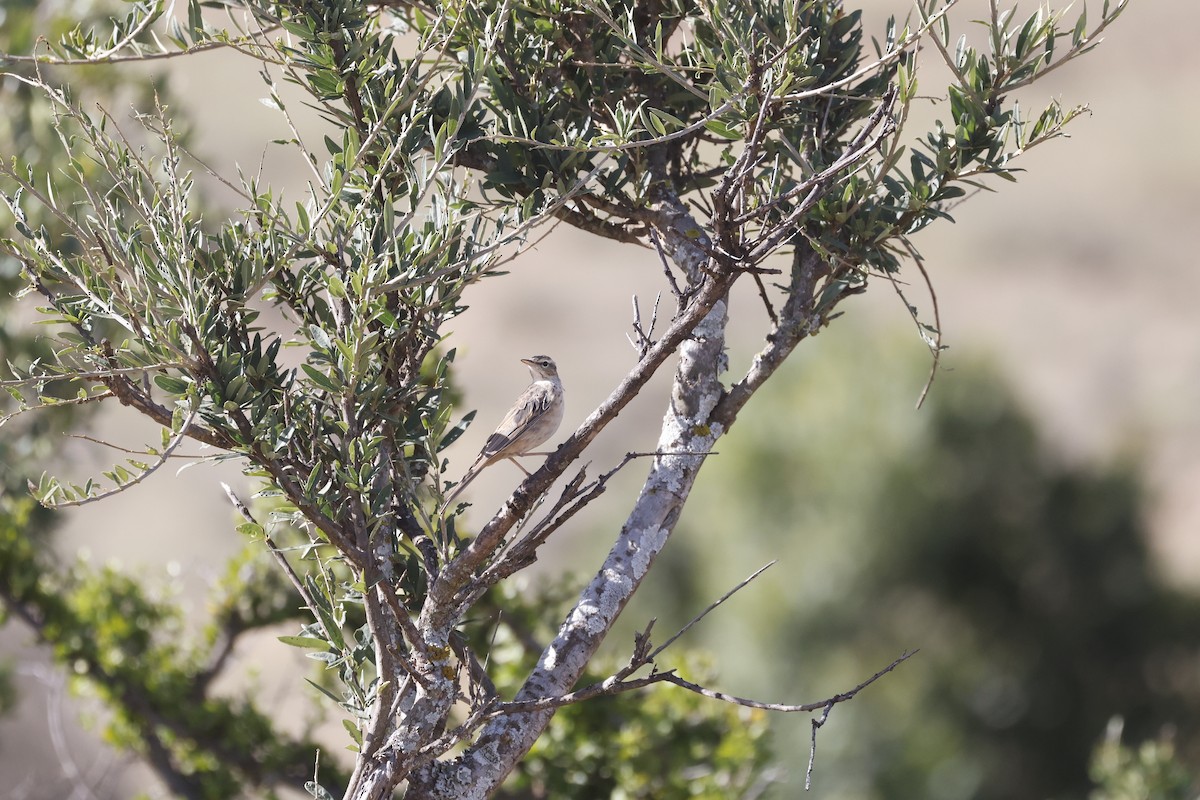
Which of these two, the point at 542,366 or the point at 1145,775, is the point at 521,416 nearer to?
the point at 542,366

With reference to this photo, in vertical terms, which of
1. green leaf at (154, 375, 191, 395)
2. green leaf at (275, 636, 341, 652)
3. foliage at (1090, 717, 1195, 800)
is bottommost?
green leaf at (275, 636, 341, 652)

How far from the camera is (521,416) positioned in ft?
15.4

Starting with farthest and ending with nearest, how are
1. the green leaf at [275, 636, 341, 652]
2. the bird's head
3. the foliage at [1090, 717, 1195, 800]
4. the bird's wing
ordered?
the foliage at [1090, 717, 1195, 800]
the bird's head
the bird's wing
the green leaf at [275, 636, 341, 652]

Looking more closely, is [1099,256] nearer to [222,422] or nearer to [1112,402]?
[1112,402]

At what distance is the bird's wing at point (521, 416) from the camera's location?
438 cm

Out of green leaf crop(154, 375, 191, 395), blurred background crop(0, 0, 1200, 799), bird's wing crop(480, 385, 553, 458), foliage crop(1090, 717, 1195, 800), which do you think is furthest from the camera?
blurred background crop(0, 0, 1200, 799)

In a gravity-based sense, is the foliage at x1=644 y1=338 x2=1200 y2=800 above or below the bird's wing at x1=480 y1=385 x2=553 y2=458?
above

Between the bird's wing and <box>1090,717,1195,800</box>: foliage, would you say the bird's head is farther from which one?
<box>1090,717,1195,800</box>: foliage

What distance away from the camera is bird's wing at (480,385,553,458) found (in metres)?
4.38

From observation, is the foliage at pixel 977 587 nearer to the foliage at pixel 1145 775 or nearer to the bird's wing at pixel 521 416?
the foliage at pixel 1145 775

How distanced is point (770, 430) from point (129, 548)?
18668mm

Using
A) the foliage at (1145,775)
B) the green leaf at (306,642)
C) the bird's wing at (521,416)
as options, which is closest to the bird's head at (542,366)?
the bird's wing at (521,416)

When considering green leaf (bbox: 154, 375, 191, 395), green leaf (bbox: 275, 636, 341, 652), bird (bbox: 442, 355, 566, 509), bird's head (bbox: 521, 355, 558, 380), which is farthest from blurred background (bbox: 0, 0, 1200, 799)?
green leaf (bbox: 154, 375, 191, 395)

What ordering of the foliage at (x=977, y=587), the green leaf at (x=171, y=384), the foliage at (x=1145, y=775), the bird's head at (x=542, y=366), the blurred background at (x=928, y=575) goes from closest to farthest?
the green leaf at (x=171, y=384) → the bird's head at (x=542, y=366) → the foliage at (x=1145, y=775) → the blurred background at (x=928, y=575) → the foliage at (x=977, y=587)
